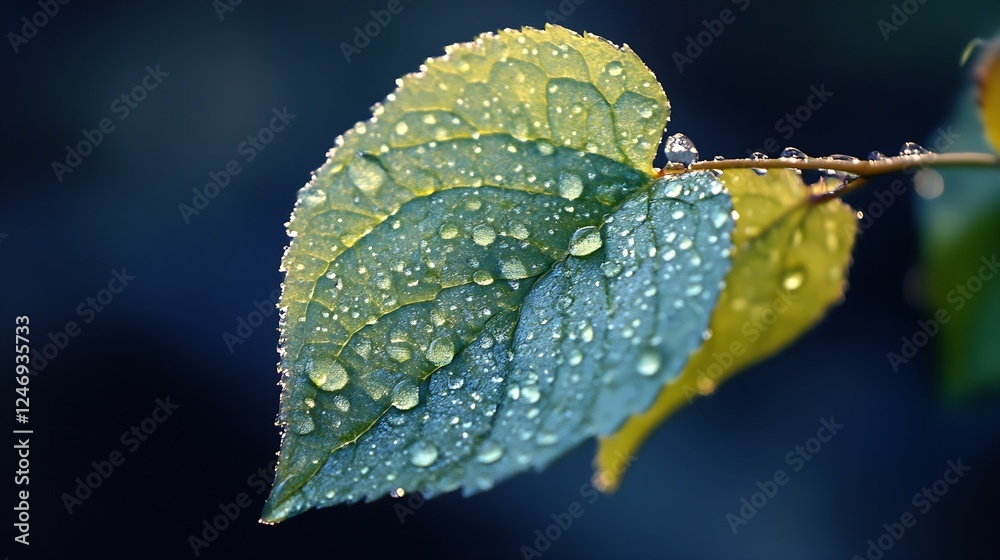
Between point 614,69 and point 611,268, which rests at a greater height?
point 614,69

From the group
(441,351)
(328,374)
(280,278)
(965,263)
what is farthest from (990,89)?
(280,278)

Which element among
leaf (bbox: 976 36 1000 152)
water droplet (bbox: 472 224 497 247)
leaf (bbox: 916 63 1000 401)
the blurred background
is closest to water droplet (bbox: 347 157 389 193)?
water droplet (bbox: 472 224 497 247)

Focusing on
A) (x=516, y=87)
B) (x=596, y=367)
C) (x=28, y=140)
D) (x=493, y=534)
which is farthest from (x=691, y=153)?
(x=28, y=140)

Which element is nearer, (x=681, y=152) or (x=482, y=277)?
(x=482, y=277)

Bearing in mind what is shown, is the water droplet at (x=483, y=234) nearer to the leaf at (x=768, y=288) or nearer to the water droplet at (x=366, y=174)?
the water droplet at (x=366, y=174)

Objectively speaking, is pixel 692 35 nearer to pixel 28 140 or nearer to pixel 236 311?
pixel 236 311

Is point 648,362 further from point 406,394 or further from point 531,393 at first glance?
point 406,394

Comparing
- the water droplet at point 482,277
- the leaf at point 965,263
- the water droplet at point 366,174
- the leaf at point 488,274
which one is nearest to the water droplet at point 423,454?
the leaf at point 488,274
